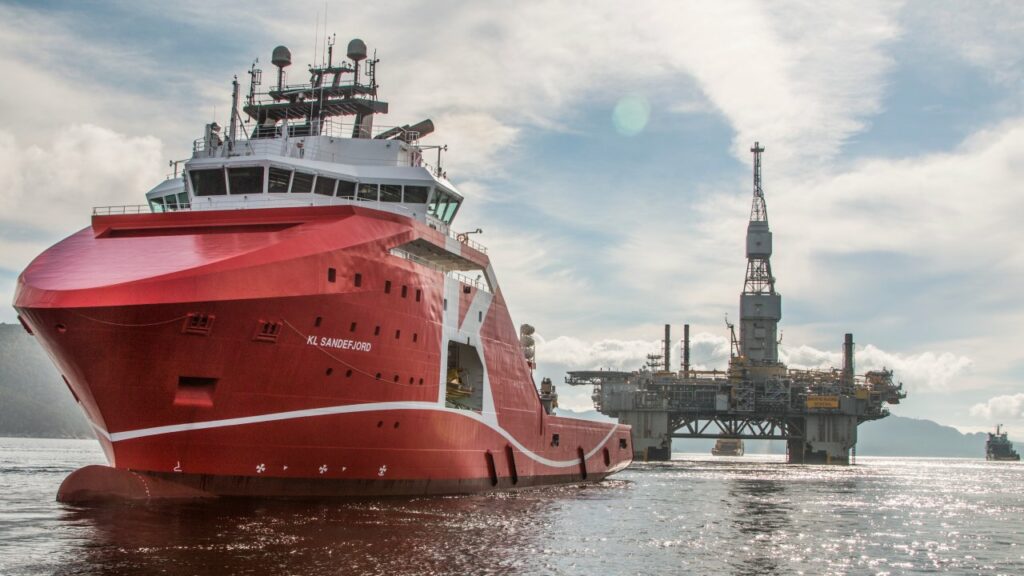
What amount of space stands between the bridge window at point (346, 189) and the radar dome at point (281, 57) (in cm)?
790

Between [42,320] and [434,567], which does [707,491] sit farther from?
[42,320]

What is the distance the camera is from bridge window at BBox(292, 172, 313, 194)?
29766mm

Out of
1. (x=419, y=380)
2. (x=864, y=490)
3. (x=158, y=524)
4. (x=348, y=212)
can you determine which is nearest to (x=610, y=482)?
(x=864, y=490)

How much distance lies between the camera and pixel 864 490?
5091 cm

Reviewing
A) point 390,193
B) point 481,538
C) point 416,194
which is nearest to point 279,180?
point 390,193

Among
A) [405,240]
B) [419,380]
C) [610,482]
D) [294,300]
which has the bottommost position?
[610,482]

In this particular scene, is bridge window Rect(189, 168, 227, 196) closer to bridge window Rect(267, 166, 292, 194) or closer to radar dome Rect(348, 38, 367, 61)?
bridge window Rect(267, 166, 292, 194)

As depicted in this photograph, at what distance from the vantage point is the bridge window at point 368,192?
3144 cm

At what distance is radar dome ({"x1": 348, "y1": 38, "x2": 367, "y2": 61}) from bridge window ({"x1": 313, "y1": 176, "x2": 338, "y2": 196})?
7.58 meters

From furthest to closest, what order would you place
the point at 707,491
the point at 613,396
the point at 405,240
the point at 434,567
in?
the point at 613,396 → the point at 707,491 → the point at 405,240 → the point at 434,567

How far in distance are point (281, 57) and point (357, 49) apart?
2.91 metres

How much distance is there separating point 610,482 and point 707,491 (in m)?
6.02

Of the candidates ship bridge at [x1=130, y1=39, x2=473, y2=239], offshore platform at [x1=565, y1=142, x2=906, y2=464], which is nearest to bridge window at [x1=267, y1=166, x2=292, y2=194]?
ship bridge at [x1=130, y1=39, x2=473, y2=239]

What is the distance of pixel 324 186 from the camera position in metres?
30.4
